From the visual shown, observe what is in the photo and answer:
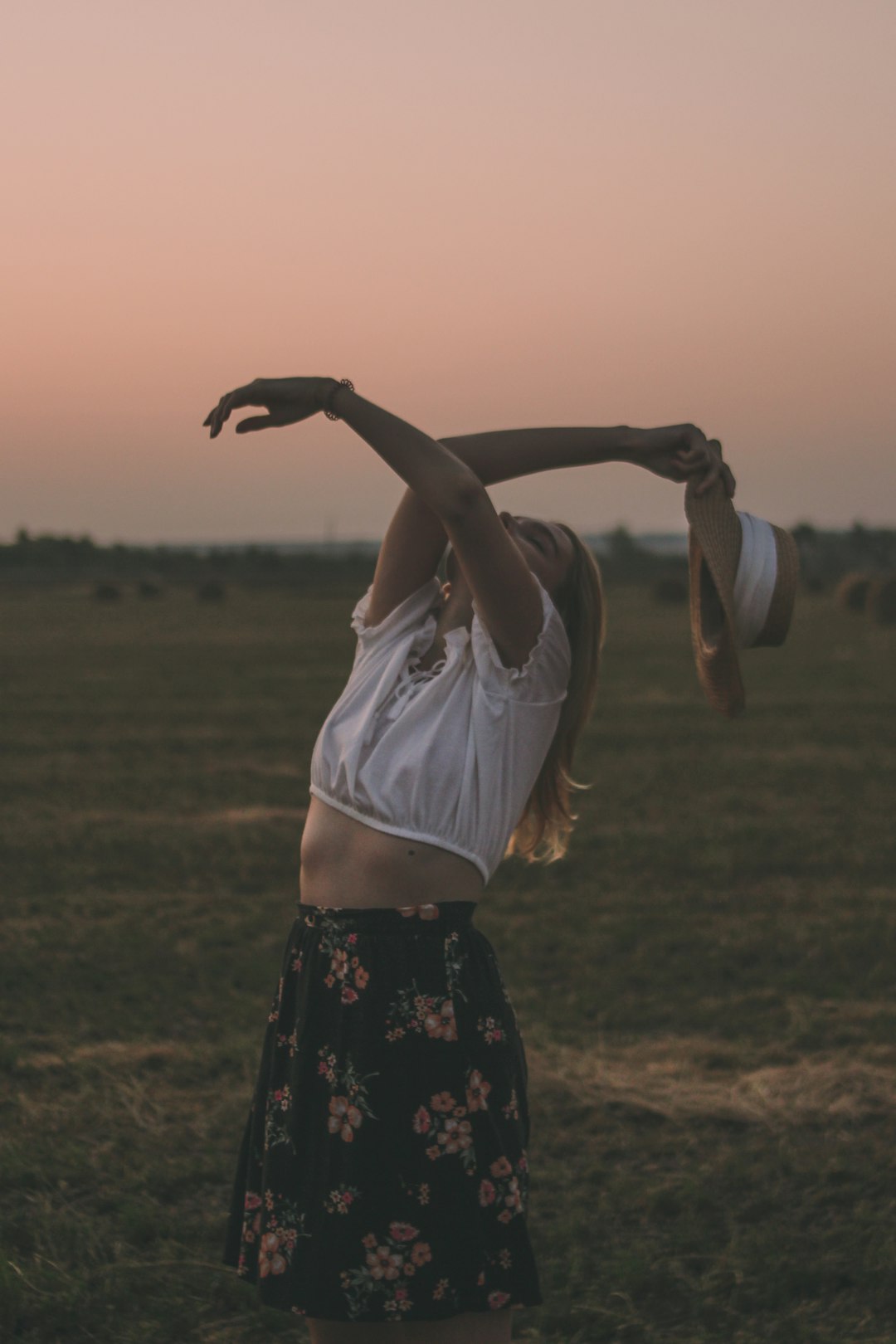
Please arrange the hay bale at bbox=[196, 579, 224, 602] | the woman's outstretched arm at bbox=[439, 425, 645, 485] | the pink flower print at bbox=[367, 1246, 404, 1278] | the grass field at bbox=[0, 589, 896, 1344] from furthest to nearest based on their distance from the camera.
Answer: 1. the hay bale at bbox=[196, 579, 224, 602]
2. the grass field at bbox=[0, 589, 896, 1344]
3. the woman's outstretched arm at bbox=[439, 425, 645, 485]
4. the pink flower print at bbox=[367, 1246, 404, 1278]

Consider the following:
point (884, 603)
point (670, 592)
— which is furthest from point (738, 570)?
point (670, 592)

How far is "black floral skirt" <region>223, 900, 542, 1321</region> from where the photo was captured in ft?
7.48

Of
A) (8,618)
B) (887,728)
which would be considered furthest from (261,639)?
(887,728)

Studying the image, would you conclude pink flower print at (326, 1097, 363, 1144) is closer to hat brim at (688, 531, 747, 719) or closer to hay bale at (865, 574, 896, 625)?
hat brim at (688, 531, 747, 719)

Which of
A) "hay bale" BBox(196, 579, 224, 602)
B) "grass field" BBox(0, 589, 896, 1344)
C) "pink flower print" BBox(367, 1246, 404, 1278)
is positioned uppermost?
"pink flower print" BBox(367, 1246, 404, 1278)

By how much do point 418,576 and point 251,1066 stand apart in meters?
3.15

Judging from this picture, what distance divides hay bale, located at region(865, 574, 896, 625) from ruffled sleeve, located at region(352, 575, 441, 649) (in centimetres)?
3463

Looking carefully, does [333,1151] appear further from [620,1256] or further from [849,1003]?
[849,1003]

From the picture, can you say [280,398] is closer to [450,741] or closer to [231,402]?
[231,402]

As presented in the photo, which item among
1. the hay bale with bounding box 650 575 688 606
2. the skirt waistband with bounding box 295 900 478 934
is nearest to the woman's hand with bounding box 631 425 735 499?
the skirt waistband with bounding box 295 900 478 934

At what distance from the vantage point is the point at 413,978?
232cm

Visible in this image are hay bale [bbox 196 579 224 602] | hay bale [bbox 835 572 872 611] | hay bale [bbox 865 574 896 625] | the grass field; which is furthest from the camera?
hay bale [bbox 196 579 224 602]

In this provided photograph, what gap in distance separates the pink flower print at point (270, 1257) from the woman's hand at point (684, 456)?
1362 millimetres

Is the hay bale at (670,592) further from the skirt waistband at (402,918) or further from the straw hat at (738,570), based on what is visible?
the skirt waistband at (402,918)
